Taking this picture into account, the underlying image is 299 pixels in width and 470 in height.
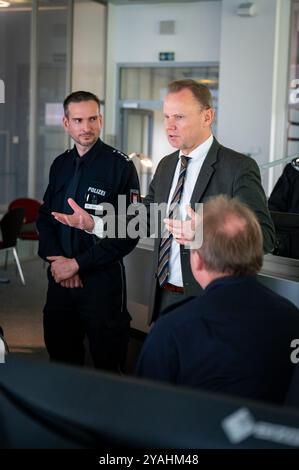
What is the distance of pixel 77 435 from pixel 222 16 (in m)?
9.60

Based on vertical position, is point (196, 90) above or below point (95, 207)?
above

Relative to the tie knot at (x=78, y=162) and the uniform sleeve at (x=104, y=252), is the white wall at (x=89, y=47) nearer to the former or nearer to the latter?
the tie knot at (x=78, y=162)

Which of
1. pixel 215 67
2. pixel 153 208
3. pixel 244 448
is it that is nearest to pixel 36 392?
pixel 244 448

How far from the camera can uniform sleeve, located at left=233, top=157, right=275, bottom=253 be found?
7.55 feet

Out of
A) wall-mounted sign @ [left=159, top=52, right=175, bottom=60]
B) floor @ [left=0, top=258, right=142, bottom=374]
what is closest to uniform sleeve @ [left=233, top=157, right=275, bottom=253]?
floor @ [left=0, top=258, right=142, bottom=374]

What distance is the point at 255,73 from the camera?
30.6ft

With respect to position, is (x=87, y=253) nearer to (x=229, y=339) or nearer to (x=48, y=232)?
(x=48, y=232)

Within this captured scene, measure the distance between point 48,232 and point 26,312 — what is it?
126 inches

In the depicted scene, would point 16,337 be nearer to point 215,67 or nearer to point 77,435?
point 77,435

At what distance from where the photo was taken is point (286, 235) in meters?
3.12

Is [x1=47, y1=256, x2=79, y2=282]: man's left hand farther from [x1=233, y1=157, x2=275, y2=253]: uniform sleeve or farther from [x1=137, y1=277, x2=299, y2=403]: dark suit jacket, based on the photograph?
[x1=137, y1=277, x2=299, y2=403]: dark suit jacket

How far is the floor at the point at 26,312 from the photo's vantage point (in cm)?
469

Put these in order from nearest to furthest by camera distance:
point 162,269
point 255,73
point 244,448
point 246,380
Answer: point 244,448
point 246,380
point 162,269
point 255,73

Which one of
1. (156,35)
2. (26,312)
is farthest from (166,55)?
(26,312)
